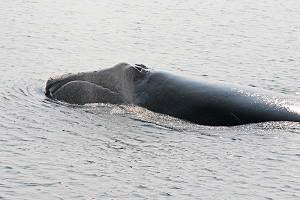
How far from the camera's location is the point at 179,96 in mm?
15312

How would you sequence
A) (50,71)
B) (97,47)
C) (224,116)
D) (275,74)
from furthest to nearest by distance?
(97,47), (275,74), (50,71), (224,116)

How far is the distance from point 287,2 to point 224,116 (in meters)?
29.4

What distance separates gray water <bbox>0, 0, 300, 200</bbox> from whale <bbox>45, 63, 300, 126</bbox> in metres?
0.20

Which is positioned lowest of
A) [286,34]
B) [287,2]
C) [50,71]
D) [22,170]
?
[22,170]

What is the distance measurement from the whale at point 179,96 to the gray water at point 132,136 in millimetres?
197

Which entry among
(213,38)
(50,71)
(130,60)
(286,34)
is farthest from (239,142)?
(286,34)

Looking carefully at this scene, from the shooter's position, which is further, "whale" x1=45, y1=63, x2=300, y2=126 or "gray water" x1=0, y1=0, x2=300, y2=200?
"whale" x1=45, y1=63, x2=300, y2=126

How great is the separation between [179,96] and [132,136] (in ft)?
4.74

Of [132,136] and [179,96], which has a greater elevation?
[179,96]

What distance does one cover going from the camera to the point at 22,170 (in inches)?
475

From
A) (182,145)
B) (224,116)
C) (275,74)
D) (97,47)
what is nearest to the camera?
(182,145)

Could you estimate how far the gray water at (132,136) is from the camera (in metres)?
11.7

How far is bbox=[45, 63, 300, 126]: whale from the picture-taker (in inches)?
588

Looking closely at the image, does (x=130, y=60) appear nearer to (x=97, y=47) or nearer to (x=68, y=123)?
(x=97, y=47)
